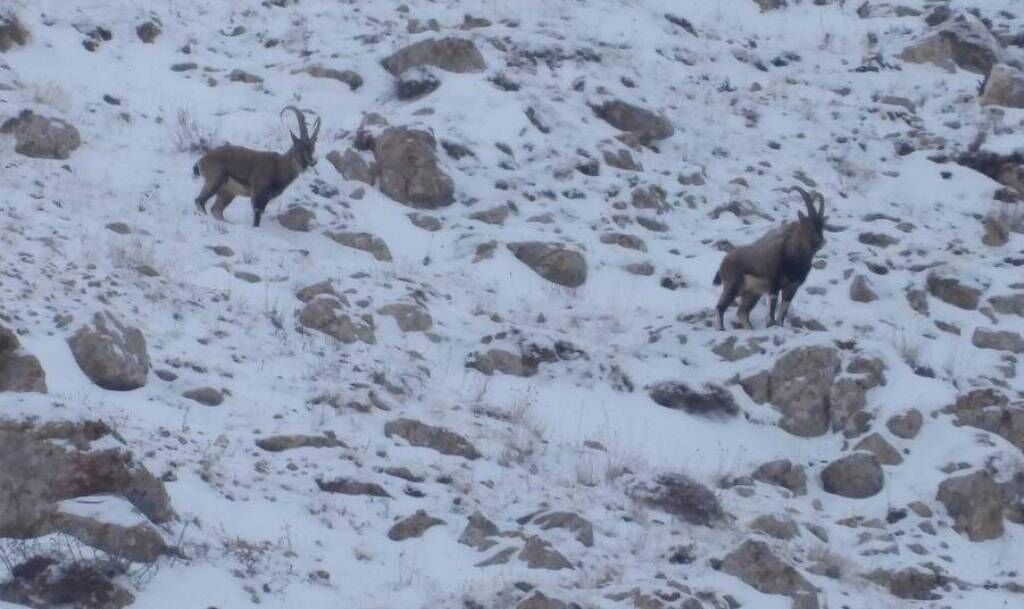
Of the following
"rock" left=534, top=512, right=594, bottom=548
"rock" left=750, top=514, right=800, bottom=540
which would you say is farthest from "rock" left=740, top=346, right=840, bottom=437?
"rock" left=534, top=512, right=594, bottom=548

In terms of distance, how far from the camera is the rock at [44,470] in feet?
28.8

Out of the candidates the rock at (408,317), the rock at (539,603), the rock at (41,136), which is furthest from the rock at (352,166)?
the rock at (539,603)

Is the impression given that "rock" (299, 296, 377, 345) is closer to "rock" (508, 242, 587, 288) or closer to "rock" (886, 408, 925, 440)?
"rock" (508, 242, 587, 288)

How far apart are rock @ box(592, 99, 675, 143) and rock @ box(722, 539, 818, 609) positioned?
10.5 meters

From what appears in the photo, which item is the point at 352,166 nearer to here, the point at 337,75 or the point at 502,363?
the point at 337,75

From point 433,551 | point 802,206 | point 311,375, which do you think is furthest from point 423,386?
point 802,206

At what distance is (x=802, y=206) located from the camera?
763 inches

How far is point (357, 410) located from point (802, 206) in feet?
29.0

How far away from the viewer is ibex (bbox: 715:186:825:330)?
1619 cm

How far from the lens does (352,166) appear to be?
59.5ft

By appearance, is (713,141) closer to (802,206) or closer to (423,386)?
(802,206)

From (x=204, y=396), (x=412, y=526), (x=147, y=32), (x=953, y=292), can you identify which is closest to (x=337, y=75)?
(x=147, y=32)

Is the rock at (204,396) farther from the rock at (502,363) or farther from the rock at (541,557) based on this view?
the rock at (502,363)

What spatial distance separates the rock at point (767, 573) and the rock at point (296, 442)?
2860 millimetres
